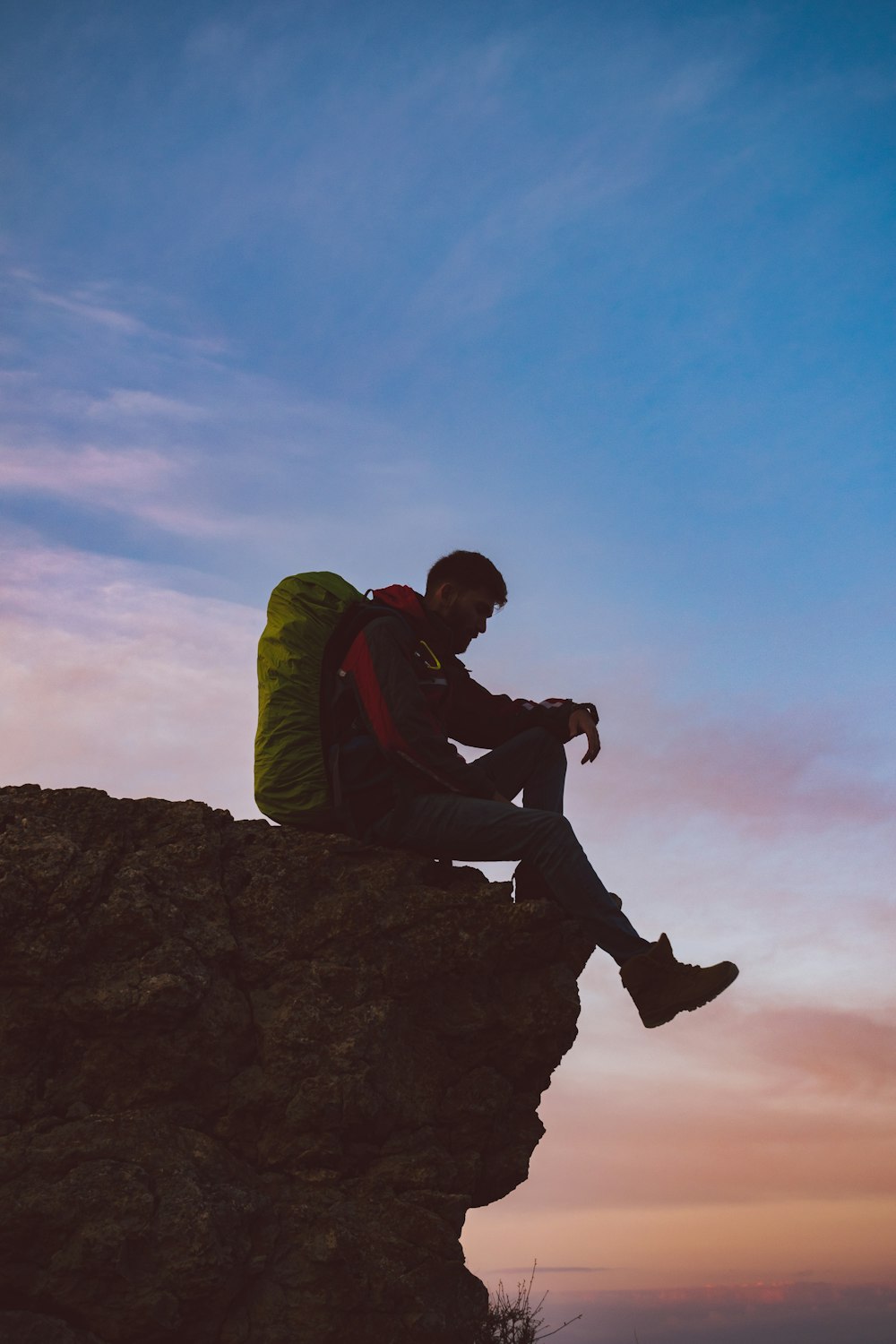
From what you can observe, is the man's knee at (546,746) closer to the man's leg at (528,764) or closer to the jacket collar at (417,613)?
the man's leg at (528,764)

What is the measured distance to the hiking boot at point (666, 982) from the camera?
21.1 ft

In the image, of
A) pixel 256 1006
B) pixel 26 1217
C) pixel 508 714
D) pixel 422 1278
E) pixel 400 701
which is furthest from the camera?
pixel 508 714

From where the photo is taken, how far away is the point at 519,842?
22.5ft

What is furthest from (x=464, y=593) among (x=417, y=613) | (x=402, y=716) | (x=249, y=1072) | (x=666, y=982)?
(x=249, y=1072)

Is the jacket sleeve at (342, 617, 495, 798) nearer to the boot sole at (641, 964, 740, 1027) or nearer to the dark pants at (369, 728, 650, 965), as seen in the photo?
the dark pants at (369, 728, 650, 965)

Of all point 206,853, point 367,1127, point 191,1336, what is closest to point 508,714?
point 206,853

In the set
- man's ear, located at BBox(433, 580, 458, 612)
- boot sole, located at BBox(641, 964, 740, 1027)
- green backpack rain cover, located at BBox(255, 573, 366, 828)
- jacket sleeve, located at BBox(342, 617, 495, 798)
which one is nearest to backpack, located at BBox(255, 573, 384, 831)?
green backpack rain cover, located at BBox(255, 573, 366, 828)

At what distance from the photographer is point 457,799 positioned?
6.94m

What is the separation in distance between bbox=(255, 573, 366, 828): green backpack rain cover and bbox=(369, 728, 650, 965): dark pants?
0.48 meters

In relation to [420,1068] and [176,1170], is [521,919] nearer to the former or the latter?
[420,1068]

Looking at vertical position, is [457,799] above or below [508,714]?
below

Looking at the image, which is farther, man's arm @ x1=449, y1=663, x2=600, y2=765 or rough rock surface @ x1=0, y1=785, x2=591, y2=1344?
man's arm @ x1=449, y1=663, x2=600, y2=765

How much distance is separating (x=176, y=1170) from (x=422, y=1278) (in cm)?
131

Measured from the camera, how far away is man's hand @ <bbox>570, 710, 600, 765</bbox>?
7.55 m
